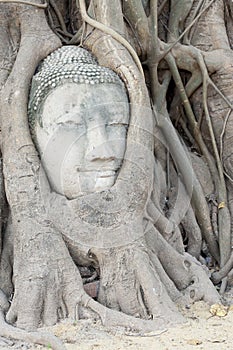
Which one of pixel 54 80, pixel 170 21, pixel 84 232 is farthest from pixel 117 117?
pixel 170 21

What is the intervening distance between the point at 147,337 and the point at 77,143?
1.03m

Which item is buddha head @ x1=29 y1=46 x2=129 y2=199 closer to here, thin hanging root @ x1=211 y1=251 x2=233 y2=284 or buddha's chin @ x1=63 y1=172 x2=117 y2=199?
buddha's chin @ x1=63 y1=172 x2=117 y2=199

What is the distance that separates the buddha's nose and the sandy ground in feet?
2.73

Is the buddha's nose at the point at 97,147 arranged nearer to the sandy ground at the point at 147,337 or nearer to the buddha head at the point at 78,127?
the buddha head at the point at 78,127

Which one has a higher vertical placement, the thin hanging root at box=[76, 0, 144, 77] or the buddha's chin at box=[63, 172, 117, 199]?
the thin hanging root at box=[76, 0, 144, 77]

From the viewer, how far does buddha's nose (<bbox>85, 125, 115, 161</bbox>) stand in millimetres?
2910

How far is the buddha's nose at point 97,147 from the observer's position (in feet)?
9.55

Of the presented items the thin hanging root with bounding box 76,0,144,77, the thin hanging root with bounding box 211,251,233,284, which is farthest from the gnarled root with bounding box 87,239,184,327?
the thin hanging root with bounding box 76,0,144,77

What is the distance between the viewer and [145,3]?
12.3 ft

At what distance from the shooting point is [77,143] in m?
2.93

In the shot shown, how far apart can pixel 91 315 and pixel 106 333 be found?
15cm

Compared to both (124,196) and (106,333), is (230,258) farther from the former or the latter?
(106,333)

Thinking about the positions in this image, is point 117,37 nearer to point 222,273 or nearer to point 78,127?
point 78,127

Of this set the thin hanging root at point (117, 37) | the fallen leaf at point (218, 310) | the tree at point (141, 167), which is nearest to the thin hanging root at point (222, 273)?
the tree at point (141, 167)
